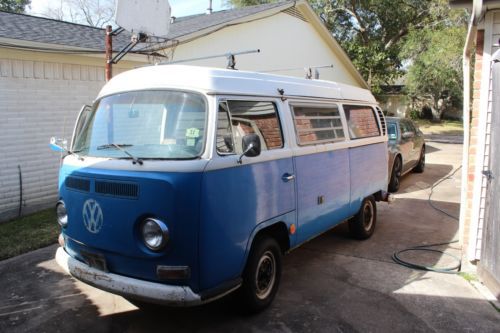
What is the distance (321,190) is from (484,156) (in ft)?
6.28

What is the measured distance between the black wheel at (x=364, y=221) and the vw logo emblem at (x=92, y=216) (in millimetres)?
3993

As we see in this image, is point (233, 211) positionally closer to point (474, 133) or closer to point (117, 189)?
point (117, 189)

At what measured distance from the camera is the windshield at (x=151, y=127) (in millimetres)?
3605

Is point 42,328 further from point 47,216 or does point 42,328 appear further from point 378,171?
point 378,171

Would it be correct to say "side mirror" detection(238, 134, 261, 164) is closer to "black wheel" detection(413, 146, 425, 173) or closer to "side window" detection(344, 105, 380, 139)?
"side window" detection(344, 105, 380, 139)

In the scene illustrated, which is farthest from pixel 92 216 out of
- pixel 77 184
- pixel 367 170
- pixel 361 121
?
pixel 361 121

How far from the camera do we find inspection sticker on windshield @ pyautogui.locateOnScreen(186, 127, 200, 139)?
3.62 m

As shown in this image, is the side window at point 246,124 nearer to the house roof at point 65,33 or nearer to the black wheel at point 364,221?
the black wheel at point 364,221

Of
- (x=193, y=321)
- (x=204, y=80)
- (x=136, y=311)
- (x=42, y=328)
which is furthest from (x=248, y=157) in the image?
(x=42, y=328)

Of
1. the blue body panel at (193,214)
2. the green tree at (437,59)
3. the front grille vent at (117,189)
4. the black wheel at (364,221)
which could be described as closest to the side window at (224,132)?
the blue body panel at (193,214)

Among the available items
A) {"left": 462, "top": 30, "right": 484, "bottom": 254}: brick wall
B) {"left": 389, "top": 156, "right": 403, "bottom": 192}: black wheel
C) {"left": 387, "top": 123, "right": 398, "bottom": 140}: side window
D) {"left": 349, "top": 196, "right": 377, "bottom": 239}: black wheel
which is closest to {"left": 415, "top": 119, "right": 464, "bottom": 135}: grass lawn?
{"left": 387, "top": 123, "right": 398, "bottom": 140}: side window

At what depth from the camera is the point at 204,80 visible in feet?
12.4

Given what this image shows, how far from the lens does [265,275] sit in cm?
438

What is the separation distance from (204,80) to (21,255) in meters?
3.99
